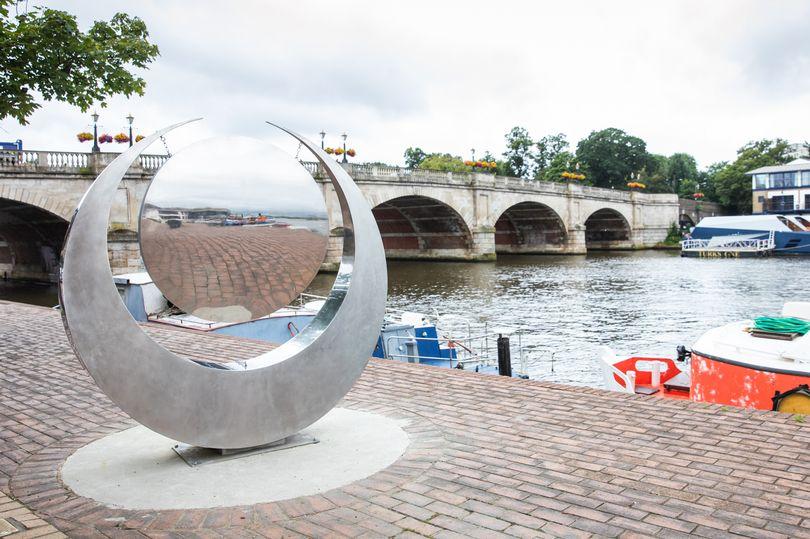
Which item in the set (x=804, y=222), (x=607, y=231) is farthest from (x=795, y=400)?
(x=607, y=231)

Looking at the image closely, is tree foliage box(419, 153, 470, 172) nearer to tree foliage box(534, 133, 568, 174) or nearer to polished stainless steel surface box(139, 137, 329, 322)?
tree foliage box(534, 133, 568, 174)

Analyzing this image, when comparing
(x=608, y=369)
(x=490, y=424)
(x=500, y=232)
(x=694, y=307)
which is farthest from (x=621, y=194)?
(x=490, y=424)

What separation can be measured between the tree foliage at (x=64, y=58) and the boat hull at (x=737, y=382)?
36.6 ft

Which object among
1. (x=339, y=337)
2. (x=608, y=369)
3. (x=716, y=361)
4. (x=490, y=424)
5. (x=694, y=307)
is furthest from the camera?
(x=694, y=307)

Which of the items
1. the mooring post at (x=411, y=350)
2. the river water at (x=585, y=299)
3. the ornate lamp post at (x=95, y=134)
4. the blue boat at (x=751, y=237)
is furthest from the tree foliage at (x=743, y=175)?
the mooring post at (x=411, y=350)

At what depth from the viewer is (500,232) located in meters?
68.3

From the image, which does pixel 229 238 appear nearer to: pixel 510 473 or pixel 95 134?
pixel 510 473

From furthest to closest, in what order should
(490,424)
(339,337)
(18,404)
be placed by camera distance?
(18,404) → (490,424) → (339,337)

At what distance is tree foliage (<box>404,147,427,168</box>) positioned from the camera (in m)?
107

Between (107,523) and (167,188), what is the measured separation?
2356mm

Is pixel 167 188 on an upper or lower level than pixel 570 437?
upper

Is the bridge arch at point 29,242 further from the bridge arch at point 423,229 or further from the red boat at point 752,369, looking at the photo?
the red boat at point 752,369

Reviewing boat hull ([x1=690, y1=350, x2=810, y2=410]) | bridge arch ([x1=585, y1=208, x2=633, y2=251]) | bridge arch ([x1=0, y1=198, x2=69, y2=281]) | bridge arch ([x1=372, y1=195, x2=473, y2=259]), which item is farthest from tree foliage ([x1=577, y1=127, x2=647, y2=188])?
boat hull ([x1=690, y1=350, x2=810, y2=410])

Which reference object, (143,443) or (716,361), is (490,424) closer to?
(143,443)
